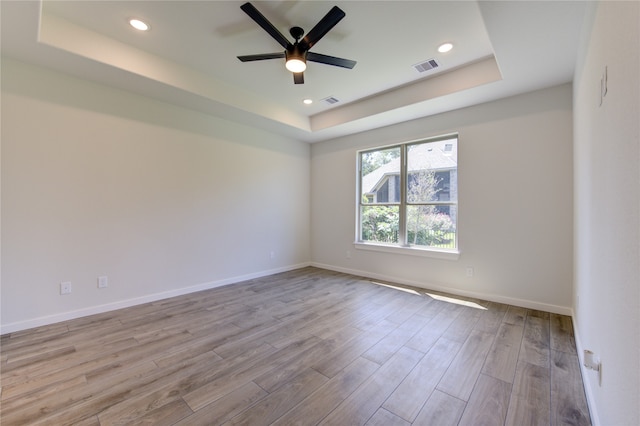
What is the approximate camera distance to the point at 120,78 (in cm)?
295

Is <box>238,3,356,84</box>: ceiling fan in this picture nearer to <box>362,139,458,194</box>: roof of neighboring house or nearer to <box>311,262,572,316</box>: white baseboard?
<box>362,139,458,194</box>: roof of neighboring house

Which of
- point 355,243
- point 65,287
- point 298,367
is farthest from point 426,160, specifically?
point 65,287

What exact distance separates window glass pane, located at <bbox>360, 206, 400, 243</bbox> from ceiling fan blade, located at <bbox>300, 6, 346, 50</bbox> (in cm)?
296

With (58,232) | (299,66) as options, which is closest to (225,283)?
(58,232)

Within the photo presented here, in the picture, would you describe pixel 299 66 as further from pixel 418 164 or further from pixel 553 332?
pixel 553 332

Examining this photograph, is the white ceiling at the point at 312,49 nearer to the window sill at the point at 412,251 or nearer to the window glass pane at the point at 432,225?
the window glass pane at the point at 432,225

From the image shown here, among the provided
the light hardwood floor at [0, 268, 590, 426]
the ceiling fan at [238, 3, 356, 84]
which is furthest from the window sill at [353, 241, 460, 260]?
the ceiling fan at [238, 3, 356, 84]

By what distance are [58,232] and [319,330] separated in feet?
9.84

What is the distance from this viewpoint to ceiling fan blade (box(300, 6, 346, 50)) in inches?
80.0

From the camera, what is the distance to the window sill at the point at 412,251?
3.81 meters

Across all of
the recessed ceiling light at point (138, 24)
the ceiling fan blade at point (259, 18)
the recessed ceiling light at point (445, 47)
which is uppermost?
the recessed ceiling light at point (138, 24)

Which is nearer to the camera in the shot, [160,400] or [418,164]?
[160,400]

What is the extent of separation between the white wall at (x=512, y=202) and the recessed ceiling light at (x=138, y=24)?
11.7 ft

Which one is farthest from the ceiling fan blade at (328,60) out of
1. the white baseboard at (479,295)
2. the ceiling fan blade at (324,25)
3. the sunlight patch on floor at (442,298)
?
the white baseboard at (479,295)
